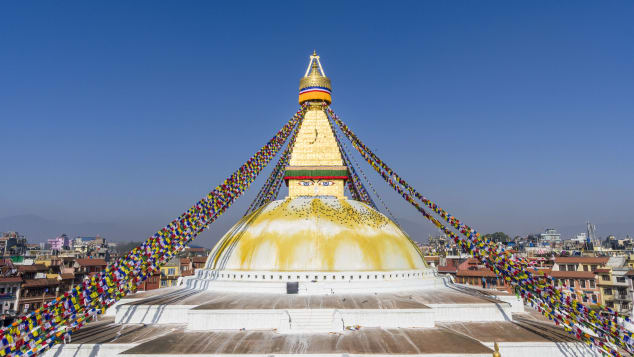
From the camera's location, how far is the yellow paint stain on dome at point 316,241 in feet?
42.7

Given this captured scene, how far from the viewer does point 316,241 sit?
43.5 feet

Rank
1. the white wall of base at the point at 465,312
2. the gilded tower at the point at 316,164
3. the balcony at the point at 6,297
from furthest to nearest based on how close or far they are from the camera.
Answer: the balcony at the point at 6,297 < the gilded tower at the point at 316,164 < the white wall of base at the point at 465,312

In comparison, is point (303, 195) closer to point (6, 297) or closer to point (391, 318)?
point (391, 318)

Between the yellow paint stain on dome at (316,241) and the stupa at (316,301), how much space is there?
4 centimetres

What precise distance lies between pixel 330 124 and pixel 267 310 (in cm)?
925

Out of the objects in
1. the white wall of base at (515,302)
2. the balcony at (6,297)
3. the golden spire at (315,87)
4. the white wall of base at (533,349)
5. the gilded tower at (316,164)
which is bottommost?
the balcony at (6,297)

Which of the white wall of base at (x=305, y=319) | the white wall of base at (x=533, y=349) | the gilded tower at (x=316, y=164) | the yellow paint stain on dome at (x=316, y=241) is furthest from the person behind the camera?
the gilded tower at (x=316, y=164)

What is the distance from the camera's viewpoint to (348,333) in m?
9.79

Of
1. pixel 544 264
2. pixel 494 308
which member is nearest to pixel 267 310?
pixel 494 308

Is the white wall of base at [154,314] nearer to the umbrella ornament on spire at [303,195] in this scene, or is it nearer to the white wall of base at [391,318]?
the umbrella ornament on spire at [303,195]

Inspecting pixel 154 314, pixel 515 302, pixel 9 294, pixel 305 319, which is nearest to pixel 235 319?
pixel 305 319

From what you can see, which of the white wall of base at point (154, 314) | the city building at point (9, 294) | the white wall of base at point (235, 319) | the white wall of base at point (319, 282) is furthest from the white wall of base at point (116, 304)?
the city building at point (9, 294)

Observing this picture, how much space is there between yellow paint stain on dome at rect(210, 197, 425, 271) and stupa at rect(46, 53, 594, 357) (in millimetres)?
37

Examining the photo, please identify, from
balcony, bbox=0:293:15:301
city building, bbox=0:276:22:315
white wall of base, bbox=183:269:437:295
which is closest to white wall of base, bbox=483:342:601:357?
white wall of base, bbox=183:269:437:295
